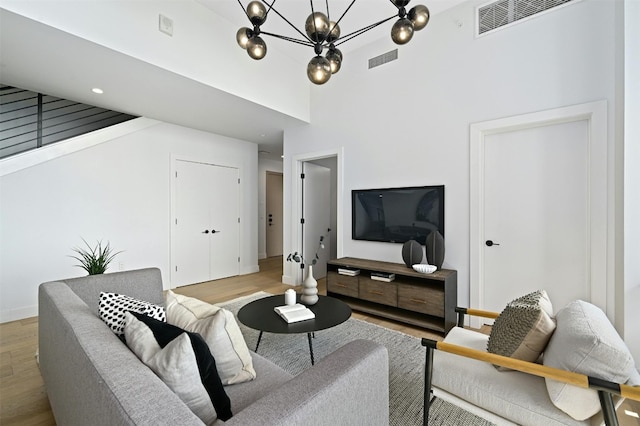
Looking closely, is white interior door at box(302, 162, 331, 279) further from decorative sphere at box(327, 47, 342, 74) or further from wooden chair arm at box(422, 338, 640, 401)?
wooden chair arm at box(422, 338, 640, 401)

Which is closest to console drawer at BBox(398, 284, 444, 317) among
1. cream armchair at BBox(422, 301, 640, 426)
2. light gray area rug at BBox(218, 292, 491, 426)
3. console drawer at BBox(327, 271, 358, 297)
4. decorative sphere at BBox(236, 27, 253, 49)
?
light gray area rug at BBox(218, 292, 491, 426)

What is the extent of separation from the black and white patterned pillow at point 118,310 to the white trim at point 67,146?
120 inches

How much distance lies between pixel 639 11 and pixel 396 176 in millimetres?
2157

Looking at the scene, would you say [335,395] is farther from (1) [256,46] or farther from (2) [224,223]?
(2) [224,223]

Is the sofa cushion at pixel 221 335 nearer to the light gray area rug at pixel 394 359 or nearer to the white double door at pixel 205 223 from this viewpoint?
the light gray area rug at pixel 394 359

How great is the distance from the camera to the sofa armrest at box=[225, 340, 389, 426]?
0.65 metres

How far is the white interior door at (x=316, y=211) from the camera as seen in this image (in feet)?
14.7

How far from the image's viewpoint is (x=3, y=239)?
298 cm

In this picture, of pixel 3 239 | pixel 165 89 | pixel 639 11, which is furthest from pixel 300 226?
pixel 639 11

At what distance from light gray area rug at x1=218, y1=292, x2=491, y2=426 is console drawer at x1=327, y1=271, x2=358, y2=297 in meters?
0.39

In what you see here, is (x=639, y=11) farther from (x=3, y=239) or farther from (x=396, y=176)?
(x=3, y=239)

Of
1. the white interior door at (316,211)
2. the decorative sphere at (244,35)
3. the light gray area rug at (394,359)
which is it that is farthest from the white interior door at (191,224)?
the decorative sphere at (244,35)

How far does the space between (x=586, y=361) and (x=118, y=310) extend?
1.87m

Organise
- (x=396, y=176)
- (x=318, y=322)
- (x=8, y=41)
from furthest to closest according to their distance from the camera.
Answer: (x=396, y=176), (x=8, y=41), (x=318, y=322)
